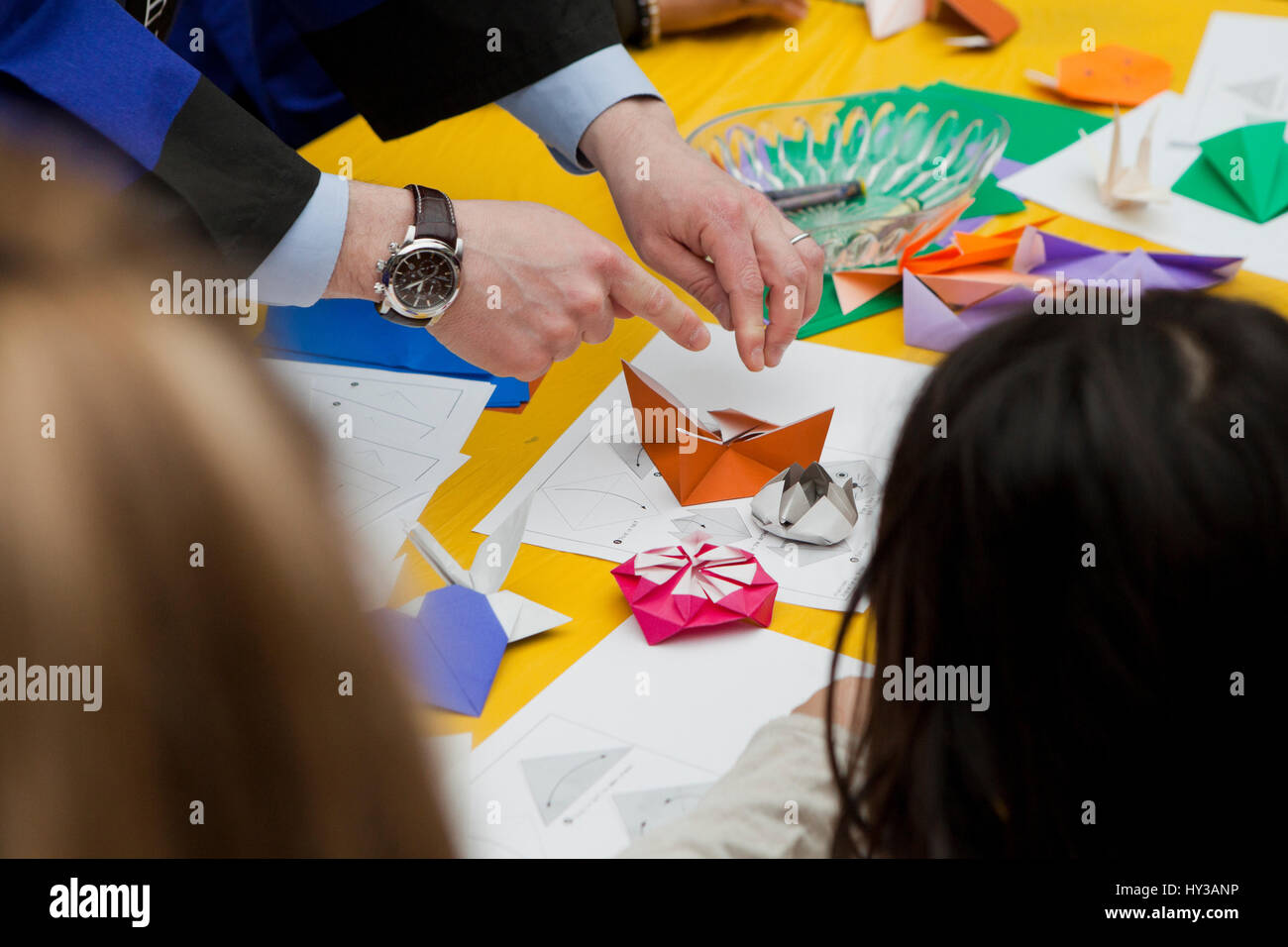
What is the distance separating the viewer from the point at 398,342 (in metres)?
1.05

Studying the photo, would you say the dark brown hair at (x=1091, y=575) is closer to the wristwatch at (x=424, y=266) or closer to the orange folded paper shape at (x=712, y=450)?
the orange folded paper shape at (x=712, y=450)

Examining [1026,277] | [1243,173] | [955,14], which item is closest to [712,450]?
[1026,277]

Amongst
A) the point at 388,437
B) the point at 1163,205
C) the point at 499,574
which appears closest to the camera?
the point at 499,574

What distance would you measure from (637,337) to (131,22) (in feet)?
1.68

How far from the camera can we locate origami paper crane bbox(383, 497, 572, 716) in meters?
0.72

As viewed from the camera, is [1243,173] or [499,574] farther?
[1243,173]

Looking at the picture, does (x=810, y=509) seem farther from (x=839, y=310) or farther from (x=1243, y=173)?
(x=1243, y=173)

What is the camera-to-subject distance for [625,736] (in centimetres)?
70

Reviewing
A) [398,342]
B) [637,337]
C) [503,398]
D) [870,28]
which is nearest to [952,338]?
[637,337]

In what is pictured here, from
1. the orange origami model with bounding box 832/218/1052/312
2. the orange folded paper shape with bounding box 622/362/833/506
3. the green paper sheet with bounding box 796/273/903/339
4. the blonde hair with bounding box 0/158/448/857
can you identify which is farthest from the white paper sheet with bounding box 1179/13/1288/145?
the blonde hair with bounding box 0/158/448/857

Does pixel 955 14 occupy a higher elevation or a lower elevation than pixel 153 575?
higher

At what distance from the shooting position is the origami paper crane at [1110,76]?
1.34 metres

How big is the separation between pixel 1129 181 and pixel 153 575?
1.12m

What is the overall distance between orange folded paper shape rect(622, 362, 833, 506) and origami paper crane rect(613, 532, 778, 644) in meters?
0.10
